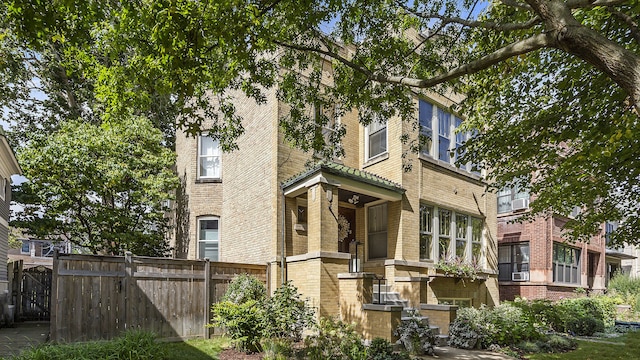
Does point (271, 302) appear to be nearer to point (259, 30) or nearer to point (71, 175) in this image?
point (259, 30)

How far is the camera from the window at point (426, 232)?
1329 cm

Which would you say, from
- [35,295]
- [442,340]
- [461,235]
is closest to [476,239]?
[461,235]

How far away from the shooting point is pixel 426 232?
43.9 ft

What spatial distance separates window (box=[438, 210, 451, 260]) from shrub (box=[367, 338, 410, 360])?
6.35 metres

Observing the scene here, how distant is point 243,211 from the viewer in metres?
13.2

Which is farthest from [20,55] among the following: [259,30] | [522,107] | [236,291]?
[522,107]

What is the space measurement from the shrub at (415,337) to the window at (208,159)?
9.27 metres

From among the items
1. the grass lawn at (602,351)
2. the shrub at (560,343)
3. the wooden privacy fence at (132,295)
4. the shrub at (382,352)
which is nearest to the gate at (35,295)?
the wooden privacy fence at (132,295)

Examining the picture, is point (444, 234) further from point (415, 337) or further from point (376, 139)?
point (415, 337)

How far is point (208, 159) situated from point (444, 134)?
355 inches

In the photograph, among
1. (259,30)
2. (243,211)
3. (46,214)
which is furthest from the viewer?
(46,214)

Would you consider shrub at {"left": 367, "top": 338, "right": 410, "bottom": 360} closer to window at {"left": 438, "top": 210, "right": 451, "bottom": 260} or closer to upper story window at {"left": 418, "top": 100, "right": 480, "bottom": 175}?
window at {"left": 438, "top": 210, "right": 451, "bottom": 260}

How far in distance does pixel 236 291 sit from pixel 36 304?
343 inches

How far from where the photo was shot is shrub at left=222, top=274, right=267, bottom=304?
1014 centimetres
